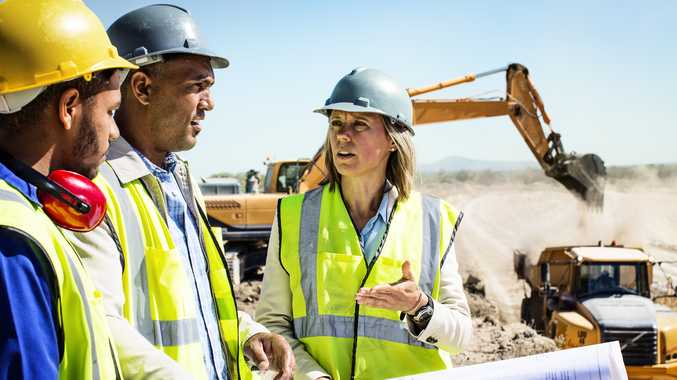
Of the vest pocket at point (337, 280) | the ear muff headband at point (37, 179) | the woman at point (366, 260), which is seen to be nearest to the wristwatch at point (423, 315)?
the woman at point (366, 260)

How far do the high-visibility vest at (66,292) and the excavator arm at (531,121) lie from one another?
45.6 ft

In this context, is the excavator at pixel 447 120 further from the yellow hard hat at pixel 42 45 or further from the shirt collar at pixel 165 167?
the yellow hard hat at pixel 42 45

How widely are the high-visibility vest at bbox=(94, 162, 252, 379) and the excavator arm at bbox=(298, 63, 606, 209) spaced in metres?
13.2

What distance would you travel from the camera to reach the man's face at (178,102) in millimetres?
2260

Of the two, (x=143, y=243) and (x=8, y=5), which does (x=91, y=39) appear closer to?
(x=8, y=5)

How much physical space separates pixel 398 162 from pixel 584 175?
13.7 metres

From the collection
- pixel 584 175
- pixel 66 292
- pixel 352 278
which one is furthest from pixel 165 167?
pixel 584 175

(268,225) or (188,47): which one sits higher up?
(188,47)

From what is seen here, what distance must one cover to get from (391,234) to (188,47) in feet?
3.40

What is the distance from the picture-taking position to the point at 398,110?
9.56 ft

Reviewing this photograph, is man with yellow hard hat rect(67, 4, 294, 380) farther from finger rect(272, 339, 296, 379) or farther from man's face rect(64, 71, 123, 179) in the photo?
man's face rect(64, 71, 123, 179)

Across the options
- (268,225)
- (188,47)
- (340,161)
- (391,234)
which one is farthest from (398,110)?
(268,225)

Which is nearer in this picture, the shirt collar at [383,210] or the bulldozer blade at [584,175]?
the shirt collar at [383,210]

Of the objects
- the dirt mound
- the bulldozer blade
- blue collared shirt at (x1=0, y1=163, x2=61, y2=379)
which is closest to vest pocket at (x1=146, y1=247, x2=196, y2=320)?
blue collared shirt at (x1=0, y1=163, x2=61, y2=379)
